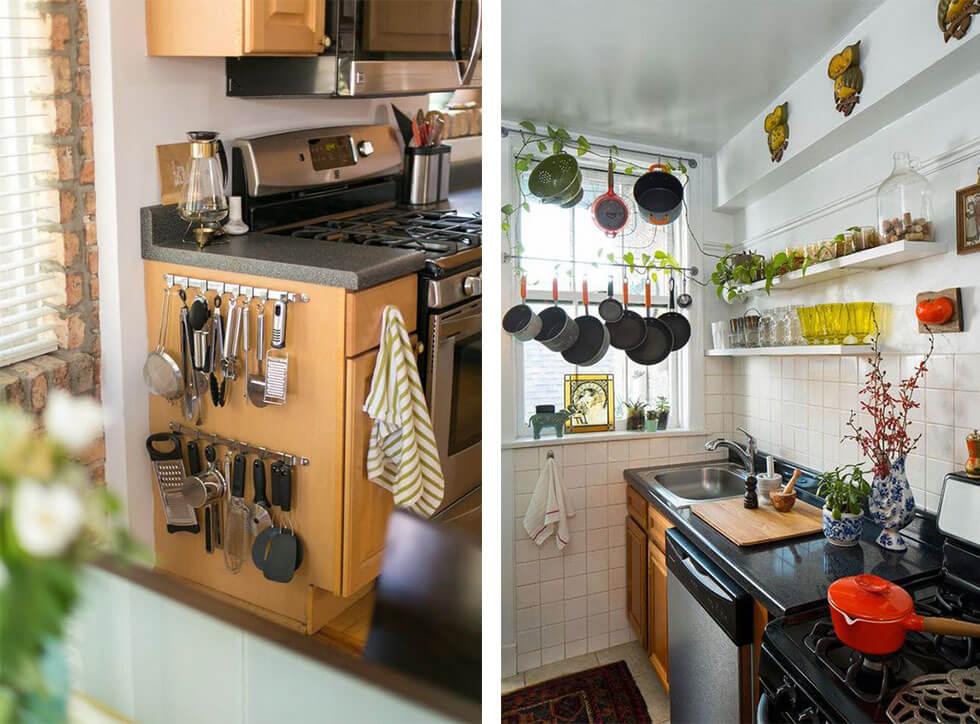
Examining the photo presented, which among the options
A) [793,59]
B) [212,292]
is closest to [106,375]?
[212,292]

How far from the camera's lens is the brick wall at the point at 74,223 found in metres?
0.33

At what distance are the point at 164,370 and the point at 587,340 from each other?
41cm

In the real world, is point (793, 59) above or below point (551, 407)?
above

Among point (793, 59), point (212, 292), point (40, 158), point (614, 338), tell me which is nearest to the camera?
point (40, 158)

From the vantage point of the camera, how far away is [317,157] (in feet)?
2.03

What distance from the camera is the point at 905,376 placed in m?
0.46

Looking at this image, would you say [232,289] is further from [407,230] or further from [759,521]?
[759,521]

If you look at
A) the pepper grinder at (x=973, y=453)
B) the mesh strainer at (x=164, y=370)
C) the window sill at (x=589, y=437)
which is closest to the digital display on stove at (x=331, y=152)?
the mesh strainer at (x=164, y=370)

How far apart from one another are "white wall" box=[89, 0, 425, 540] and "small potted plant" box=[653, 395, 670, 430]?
0.46 meters

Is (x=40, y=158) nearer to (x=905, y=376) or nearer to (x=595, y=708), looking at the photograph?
(x=905, y=376)

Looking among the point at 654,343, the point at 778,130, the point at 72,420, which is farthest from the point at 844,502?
the point at 72,420

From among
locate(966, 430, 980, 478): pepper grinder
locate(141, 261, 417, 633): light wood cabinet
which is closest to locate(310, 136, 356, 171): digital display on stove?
locate(141, 261, 417, 633): light wood cabinet

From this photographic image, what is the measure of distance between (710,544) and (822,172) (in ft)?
1.09

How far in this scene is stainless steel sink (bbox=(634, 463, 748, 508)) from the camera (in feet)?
1.98
